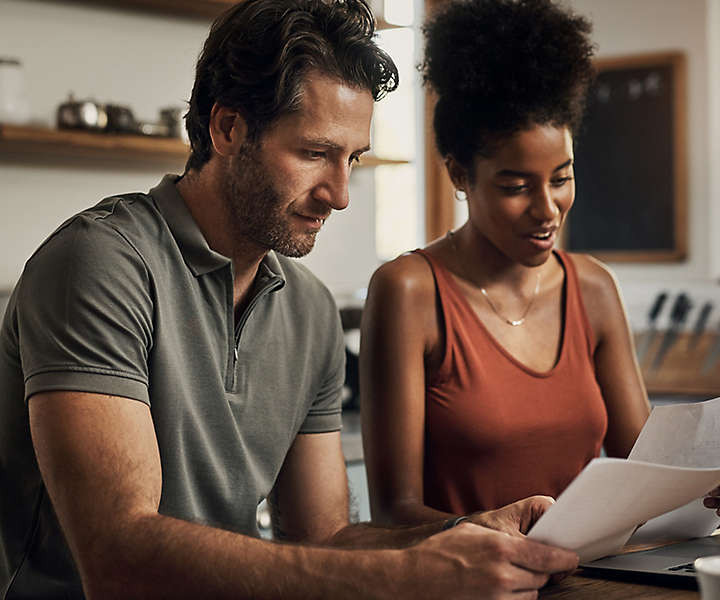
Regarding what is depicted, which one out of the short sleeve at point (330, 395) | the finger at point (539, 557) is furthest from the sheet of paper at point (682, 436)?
the short sleeve at point (330, 395)

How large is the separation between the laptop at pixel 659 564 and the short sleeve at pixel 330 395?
49 cm

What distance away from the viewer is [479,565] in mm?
1068

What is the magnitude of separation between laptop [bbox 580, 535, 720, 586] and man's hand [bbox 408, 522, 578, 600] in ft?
0.61

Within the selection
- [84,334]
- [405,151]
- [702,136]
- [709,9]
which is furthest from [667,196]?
[84,334]

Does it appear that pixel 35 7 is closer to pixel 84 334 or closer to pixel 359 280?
pixel 359 280

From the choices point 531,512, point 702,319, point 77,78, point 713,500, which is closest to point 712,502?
point 713,500

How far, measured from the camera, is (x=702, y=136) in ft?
13.8

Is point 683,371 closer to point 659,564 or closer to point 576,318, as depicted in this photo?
point 576,318

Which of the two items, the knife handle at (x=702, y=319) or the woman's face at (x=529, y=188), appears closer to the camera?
the woman's face at (x=529, y=188)

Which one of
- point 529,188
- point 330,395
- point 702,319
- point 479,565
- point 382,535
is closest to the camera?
point 479,565

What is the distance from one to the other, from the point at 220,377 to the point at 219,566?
0.37 metres

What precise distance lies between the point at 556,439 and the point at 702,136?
8.92 feet

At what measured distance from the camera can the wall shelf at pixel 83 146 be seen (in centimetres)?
283

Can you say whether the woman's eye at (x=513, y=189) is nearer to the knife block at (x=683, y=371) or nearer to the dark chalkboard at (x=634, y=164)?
the knife block at (x=683, y=371)
